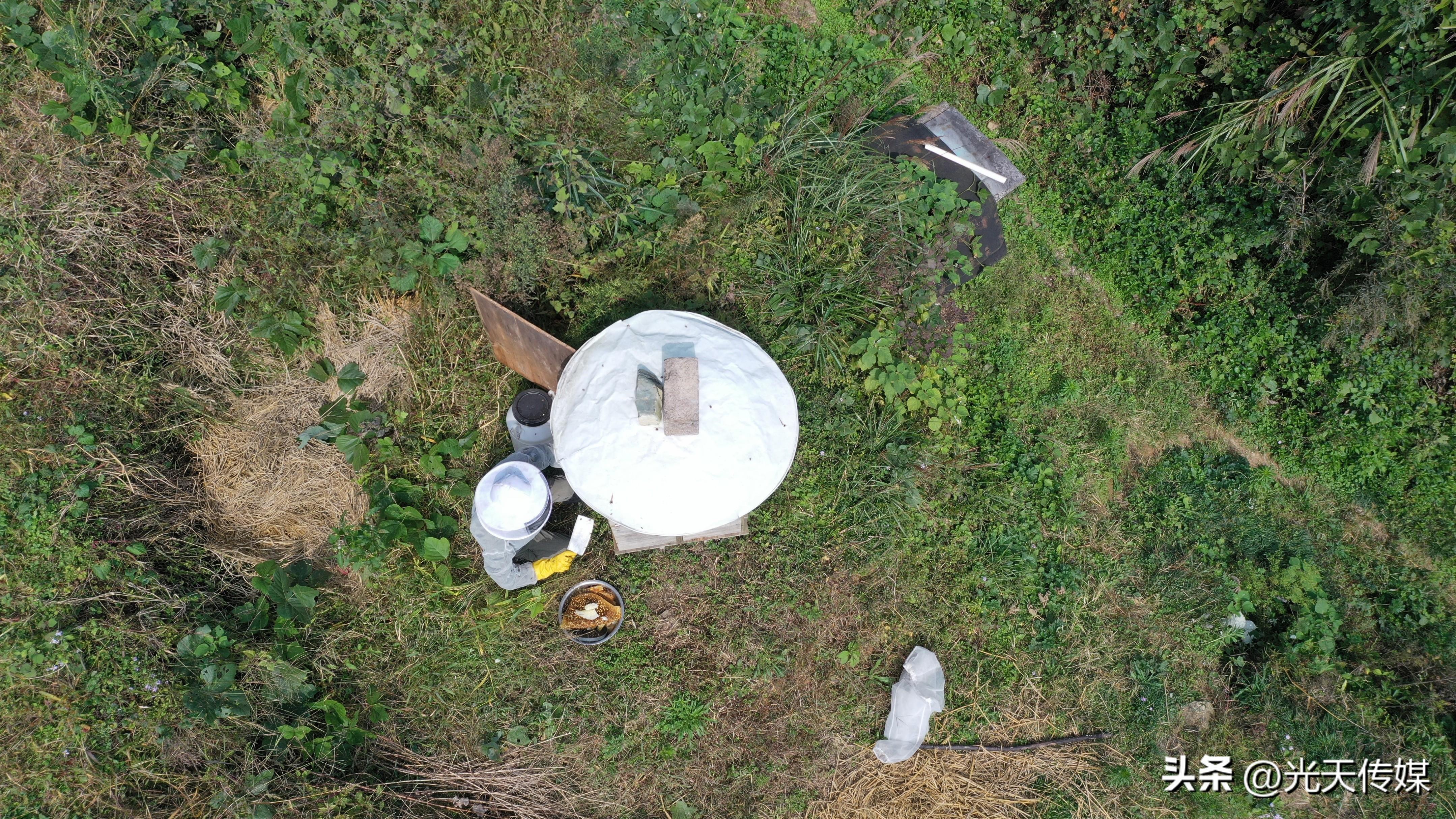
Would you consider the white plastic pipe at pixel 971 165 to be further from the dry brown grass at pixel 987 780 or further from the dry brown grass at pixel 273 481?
the dry brown grass at pixel 273 481

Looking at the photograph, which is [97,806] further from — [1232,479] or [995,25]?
[995,25]

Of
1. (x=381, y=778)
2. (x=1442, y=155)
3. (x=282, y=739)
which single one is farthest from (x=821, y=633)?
(x=1442, y=155)

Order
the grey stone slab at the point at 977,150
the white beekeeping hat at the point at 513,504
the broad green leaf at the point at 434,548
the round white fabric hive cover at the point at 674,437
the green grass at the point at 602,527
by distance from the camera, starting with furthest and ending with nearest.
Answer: the grey stone slab at the point at 977,150 < the broad green leaf at the point at 434,548 < the green grass at the point at 602,527 < the white beekeeping hat at the point at 513,504 < the round white fabric hive cover at the point at 674,437

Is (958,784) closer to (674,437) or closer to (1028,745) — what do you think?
(1028,745)

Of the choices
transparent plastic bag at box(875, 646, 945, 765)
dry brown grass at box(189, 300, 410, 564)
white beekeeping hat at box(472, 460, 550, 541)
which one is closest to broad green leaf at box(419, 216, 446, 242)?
dry brown grass at box(189, 300, 410, 564)

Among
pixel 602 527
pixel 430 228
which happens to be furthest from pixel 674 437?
pixel 430 228

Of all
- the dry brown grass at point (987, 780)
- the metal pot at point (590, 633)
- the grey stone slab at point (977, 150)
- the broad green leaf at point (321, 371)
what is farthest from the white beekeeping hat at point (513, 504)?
the grey stone slab at point (977, 150)
